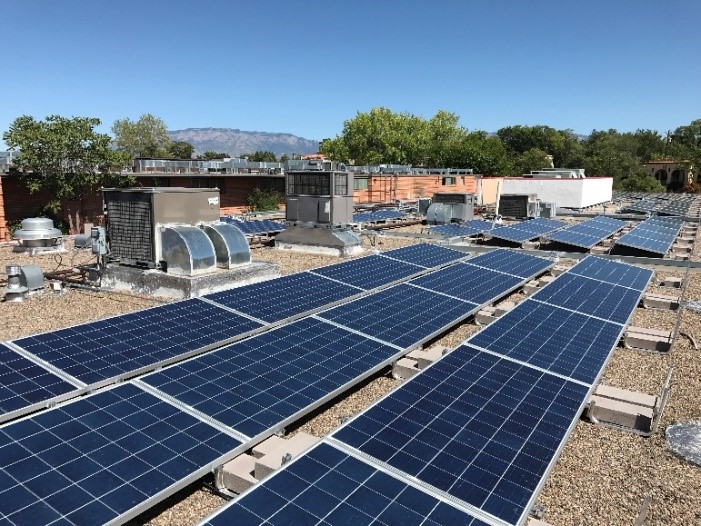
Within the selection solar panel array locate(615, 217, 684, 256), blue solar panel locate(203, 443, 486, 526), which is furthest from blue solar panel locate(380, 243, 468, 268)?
blue solar panel locate(203, 443, 486, 526)

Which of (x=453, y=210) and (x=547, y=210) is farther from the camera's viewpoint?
(x=547, y=210)

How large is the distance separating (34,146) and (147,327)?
27074mm

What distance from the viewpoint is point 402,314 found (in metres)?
13.6

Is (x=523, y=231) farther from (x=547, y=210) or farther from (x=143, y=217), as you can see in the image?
(x=143, y=217)

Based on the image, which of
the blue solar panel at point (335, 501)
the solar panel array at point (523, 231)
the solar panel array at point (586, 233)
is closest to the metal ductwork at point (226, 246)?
the blue solar panel at point (335, 501)

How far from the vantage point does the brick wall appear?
61875 mm

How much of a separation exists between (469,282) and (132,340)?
36.3 feet

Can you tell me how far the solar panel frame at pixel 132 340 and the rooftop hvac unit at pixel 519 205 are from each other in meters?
37.5

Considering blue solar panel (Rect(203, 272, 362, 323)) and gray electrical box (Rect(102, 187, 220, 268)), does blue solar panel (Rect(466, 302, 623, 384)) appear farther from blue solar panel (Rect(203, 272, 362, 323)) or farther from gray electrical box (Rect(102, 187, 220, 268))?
gray electrical box (Rect(102, 187, 220, 268))

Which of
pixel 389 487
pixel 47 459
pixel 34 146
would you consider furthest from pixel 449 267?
pixel 34 146

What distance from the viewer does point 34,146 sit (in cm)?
3206

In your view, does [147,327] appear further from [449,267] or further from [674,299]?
[674,299]

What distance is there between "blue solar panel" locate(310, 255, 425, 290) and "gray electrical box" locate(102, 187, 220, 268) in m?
5.79

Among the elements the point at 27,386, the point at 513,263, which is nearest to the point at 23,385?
the point at 27,386
